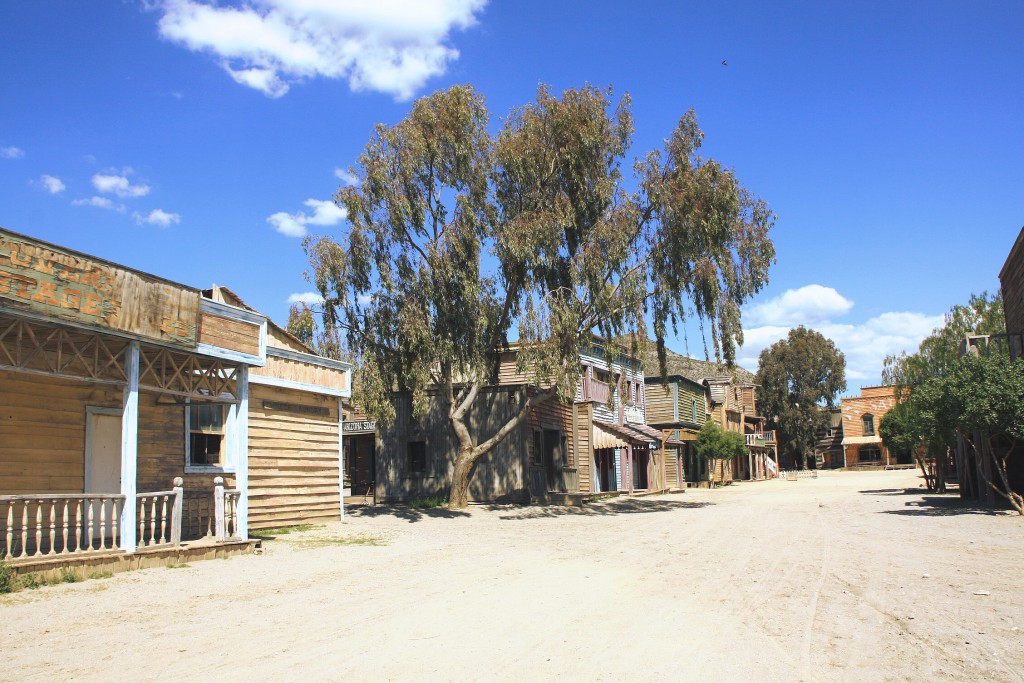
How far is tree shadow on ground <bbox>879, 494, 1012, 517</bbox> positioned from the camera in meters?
19.3

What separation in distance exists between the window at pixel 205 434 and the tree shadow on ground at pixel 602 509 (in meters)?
8.45

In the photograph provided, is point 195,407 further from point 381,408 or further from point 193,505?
point 381,408

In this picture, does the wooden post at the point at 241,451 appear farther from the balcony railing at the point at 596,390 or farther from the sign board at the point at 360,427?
the balcony railing at the point at 596,390

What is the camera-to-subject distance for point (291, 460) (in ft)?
58.0

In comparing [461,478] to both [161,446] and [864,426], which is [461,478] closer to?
[161,446]

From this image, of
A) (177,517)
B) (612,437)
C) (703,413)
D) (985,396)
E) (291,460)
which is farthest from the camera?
(703,413)

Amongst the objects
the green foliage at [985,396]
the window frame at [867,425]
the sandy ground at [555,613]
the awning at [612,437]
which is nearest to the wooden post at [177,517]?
the sandy ground at [555,613]

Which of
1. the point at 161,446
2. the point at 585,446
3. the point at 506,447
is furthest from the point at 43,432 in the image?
the point at 585,446

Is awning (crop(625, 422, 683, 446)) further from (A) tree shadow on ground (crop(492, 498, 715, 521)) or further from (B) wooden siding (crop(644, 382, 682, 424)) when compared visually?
(A) tree shadow on ground (crop(492, 498, 715, 521))

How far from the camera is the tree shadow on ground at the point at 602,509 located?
2267cm

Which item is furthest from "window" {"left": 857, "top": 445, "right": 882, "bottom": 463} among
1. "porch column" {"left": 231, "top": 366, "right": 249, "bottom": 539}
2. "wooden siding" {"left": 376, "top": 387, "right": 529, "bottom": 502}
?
"porch column" {"left": 231, "top": 366, "right": 249, "bottom": 539}

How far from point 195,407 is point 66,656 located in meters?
9.17

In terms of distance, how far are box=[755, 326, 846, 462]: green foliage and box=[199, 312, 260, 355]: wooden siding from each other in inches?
2348

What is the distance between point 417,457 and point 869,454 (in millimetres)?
49740
